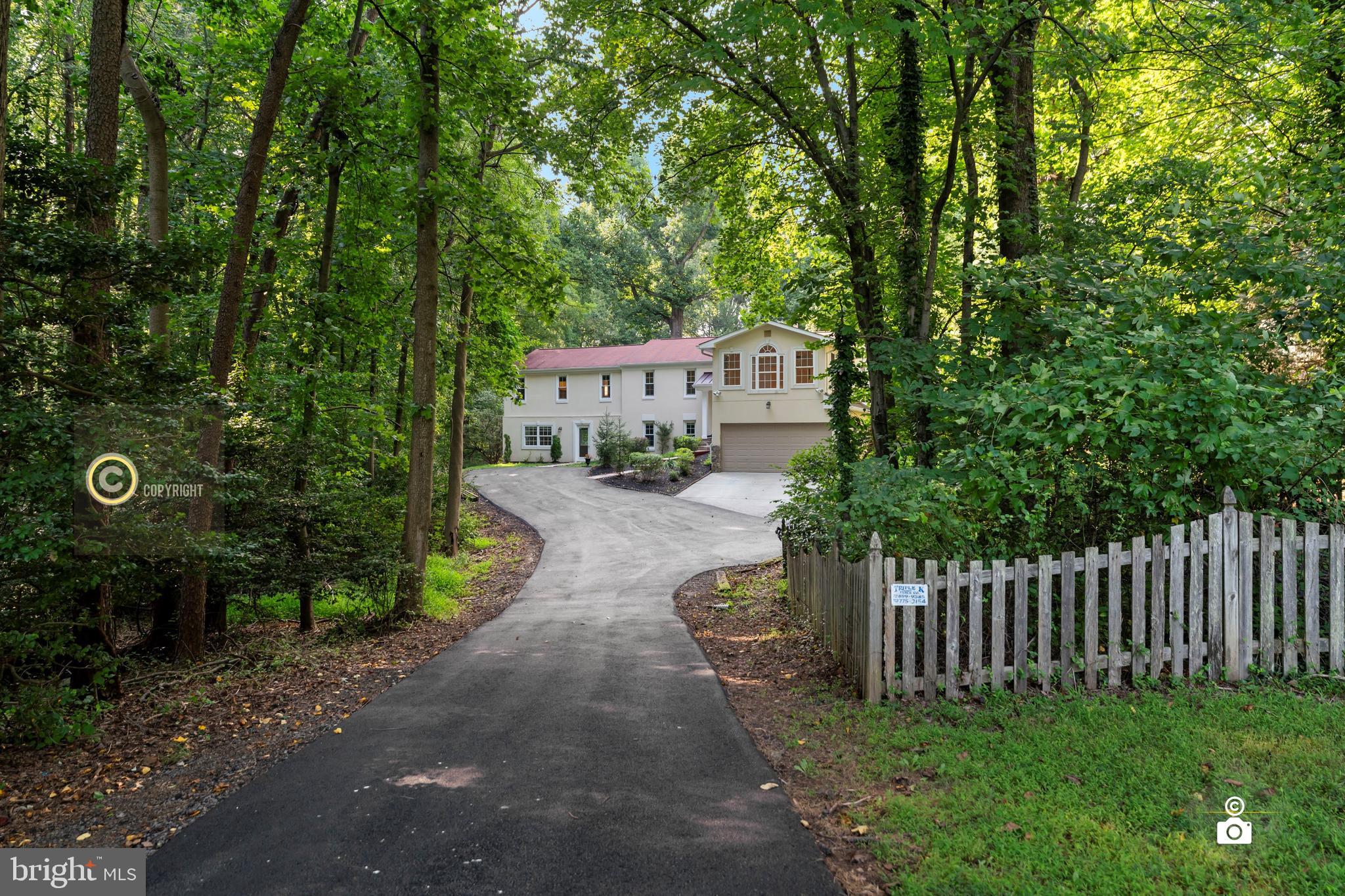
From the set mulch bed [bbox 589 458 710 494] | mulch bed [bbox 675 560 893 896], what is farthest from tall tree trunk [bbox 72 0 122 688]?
mulch bed [bbox 589 458 710 494]

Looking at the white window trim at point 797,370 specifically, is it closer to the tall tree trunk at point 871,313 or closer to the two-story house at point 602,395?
the two-story house at point 602,395

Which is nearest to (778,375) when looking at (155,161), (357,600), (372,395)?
(372,395)

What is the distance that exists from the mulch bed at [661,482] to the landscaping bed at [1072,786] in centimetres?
2169

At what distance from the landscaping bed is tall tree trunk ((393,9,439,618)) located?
578cm

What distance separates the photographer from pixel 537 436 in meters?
42.7

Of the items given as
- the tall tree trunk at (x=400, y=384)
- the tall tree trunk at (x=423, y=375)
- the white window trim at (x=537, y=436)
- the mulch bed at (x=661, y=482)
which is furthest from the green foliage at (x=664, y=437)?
the tall tree trunk at (x=423, y=375)

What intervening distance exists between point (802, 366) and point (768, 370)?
1.49m

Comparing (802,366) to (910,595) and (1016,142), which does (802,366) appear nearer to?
(1016,142)

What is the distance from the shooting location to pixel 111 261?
16.2ft

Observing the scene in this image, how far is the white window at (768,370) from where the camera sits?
98.8 ft

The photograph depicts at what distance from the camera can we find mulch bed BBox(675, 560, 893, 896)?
3.60m

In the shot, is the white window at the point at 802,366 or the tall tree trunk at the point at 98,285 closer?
the tall tree trunk at the point at 98,285

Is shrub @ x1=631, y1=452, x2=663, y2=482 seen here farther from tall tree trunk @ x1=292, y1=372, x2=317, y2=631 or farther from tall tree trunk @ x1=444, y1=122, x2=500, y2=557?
tall tree trunk @ x1=292, y1=372, x2=317, y2=631

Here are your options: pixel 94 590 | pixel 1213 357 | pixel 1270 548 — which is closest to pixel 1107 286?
pixel 1213 357
